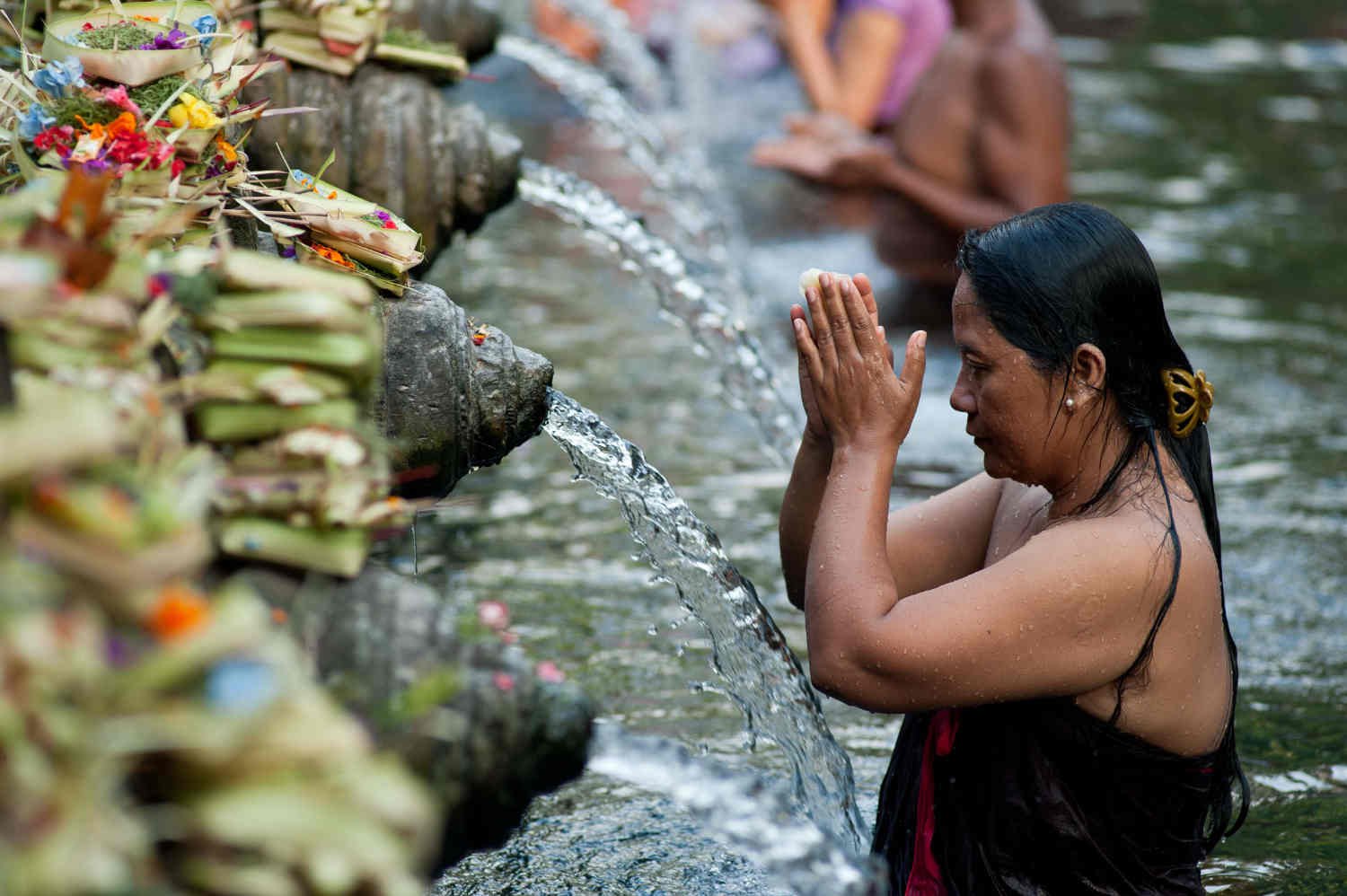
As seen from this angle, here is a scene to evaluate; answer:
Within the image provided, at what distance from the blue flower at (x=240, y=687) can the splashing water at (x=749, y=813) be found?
661 millimetres

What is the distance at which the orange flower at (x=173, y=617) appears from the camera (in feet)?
3.95

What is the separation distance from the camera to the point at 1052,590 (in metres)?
2.20

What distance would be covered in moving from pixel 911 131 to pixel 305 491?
15.0 feet

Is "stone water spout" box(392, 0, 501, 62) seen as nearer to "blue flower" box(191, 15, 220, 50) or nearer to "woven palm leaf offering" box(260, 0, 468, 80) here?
"woven palm leaf offering" box(260, 0, 468, 80)

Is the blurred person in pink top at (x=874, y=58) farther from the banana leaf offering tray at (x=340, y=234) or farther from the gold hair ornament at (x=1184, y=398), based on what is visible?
the banana leaf offering tray at (x=340, y=234)

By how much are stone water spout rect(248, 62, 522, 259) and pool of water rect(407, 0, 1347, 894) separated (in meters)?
0.71

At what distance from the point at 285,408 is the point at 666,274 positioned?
2504mm

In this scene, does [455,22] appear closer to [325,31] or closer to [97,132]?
[325,31]

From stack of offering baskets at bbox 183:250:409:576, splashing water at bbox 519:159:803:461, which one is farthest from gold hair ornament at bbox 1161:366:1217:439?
splashing water at bbox 519:159:803:461

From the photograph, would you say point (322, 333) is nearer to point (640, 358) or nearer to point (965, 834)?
point (965, 834)

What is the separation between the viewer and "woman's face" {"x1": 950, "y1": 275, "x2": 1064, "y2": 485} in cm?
230

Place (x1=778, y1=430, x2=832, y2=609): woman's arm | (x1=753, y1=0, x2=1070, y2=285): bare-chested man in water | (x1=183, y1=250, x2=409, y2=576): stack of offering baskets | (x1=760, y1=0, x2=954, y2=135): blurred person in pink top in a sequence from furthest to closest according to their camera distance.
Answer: (x1=760, y1=0, x2=954, y2=135): blurred person in pink top < (x1=753, y1=0, x2=1070, y2=285): bare-chested man in water < (x1=778, y1=430, x2=832, y2=609): woman's arm < (x1=183, y1=250, x2=409, y2=576): stack of offering baskets

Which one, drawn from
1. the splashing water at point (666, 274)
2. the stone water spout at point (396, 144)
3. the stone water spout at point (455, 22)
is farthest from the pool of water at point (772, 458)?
the stone water spout at point (455, 22)

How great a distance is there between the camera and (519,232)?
7148 mm
